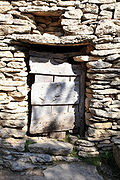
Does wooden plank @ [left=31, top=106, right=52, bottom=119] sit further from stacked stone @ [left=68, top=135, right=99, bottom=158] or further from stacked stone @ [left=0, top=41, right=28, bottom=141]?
stacked stone @ [left=68, top=135, right=99, bottom=158]

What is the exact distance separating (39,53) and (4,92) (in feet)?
3.43

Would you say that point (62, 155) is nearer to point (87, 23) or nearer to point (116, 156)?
point (116, 156)

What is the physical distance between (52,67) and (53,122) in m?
1.16

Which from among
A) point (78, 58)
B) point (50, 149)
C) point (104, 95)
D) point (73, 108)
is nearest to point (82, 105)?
point (73, 108)

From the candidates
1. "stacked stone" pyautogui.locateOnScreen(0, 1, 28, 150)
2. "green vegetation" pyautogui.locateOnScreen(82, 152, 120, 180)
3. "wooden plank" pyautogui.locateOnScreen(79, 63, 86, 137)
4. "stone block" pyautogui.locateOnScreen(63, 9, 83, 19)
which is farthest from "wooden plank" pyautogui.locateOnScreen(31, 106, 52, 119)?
"stone block" pyautogui.locateOnScreen(63, 9, 83, 19)

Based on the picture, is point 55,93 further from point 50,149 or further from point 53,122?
point 50,149

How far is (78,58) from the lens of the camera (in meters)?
2.83

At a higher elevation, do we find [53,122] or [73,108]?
[73,108]

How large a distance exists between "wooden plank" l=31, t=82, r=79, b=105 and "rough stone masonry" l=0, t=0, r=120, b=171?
0.28 m

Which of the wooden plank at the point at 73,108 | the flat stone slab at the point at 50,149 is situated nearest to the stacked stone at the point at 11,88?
the flat stone slab at the point at 50,149

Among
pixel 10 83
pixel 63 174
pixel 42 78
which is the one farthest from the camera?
pixel 42 78

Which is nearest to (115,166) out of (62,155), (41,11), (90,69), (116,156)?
(116,156)

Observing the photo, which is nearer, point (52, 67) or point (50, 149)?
point (50, 149)

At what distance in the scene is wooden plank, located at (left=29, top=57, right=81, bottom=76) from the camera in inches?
115
